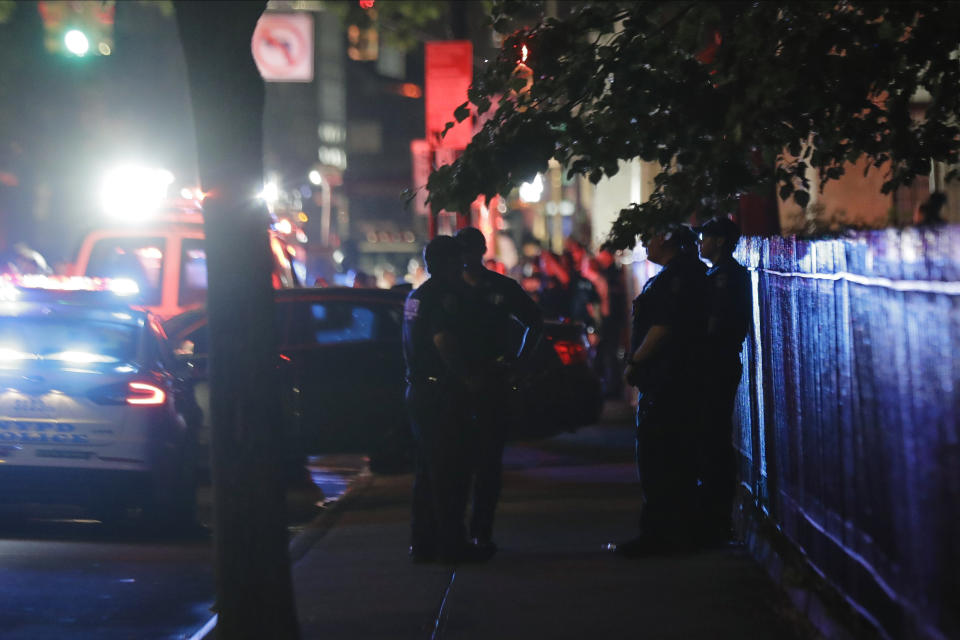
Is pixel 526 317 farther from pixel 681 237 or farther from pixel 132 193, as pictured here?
pixel 132 193

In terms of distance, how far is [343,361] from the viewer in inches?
496

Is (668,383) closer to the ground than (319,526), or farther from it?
farther from it

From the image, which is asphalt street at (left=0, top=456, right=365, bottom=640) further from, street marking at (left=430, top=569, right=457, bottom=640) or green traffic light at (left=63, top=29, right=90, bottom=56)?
green traffic light at (left=63, top=29, right=90, bottom=56)

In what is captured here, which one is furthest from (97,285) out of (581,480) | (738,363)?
(738,363)

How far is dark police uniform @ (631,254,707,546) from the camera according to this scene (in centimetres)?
816

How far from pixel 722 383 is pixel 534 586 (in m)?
1.68

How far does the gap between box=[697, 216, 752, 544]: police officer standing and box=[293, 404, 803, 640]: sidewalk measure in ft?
1.07

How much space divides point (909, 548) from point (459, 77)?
44.8 feet

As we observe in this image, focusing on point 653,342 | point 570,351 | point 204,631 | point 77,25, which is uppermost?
point 77,25

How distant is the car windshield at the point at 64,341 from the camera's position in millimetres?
9586

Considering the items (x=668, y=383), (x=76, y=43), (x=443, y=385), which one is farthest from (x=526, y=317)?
(x=76, y=43)

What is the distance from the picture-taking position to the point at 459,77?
1822 cm

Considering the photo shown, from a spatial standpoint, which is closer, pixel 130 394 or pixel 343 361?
pixel 130 394

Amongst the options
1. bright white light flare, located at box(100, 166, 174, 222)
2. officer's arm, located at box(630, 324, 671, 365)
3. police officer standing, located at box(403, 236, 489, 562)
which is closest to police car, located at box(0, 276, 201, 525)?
police officer standing, located at box(403, 236, 489, 562)
